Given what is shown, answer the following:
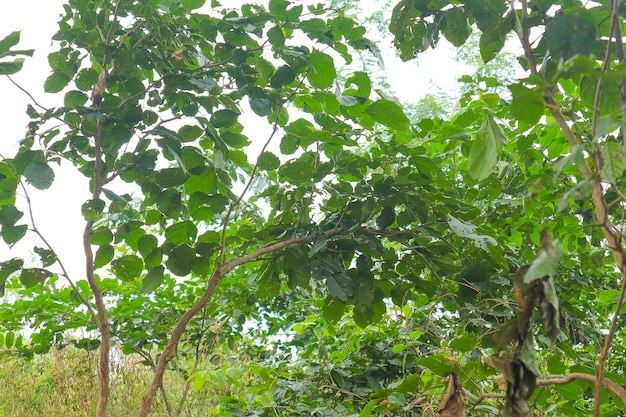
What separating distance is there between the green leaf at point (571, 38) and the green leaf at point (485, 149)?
0.33ft

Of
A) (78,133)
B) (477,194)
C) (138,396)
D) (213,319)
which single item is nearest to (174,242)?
(78,133)

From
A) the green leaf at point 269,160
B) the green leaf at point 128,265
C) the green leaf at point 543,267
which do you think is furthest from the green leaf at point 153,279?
the green leaf at point 543,267

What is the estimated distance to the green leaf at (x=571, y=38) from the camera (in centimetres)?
64

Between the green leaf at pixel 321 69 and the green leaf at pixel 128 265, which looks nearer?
the green leaf at pixel 321 69

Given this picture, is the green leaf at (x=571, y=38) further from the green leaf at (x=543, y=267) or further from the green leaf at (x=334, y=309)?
the green leaf at (x=334, y=309)

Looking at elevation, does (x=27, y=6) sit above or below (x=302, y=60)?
above

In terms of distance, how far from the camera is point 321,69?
1133 millimetres

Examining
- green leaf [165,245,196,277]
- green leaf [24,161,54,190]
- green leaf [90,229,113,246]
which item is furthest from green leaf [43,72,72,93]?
green leaf [165,245,196,277]

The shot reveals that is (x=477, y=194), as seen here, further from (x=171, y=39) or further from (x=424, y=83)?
(x=424, y=83)

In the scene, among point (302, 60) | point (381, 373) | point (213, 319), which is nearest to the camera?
point (302, 60)

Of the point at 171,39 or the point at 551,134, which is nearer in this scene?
the point at 171,39

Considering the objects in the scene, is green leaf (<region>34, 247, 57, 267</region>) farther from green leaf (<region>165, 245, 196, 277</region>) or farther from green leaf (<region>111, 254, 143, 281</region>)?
green leaf (<region>165, 245, 196, 277</region>)

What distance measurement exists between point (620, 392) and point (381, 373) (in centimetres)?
131

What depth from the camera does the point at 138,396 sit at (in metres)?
3.65
